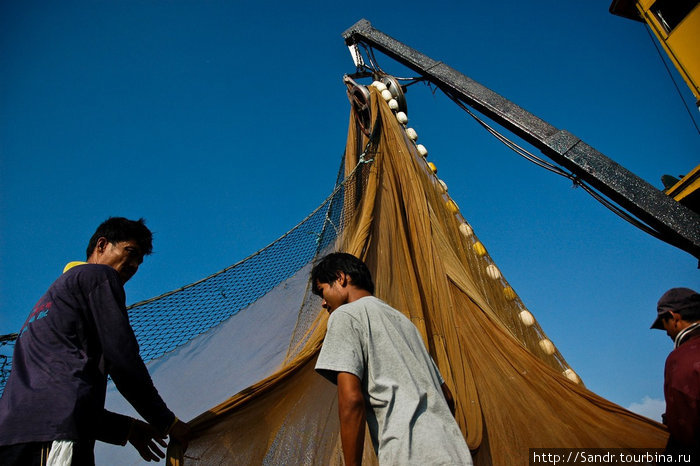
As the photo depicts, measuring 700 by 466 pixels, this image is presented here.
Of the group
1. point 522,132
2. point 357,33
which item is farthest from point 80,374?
point 357,33

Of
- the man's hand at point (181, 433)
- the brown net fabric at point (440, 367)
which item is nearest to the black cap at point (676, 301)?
the brown net fabric at point (440, 367)

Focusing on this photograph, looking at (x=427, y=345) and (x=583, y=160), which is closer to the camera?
(x=427, y=345)

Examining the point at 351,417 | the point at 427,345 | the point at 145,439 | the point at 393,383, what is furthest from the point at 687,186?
the point at 145,439

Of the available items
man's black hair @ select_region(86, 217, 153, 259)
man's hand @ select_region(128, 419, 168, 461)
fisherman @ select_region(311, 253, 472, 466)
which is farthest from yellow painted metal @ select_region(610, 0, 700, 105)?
man's hand @ select_region(128, 419, 168, 461)

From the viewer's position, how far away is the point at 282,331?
258cm

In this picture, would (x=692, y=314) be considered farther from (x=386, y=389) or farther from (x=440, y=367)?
(x=386, y=389)

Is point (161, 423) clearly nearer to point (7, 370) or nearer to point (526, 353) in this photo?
point (7, 370)

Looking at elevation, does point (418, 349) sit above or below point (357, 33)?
below

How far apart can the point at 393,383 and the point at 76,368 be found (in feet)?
3.33

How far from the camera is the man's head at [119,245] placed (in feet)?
5.73

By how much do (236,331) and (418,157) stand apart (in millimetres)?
2302

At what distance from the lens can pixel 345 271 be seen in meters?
1.77

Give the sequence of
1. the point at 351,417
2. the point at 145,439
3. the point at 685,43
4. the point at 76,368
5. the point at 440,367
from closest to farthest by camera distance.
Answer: the point at 351,417 → the point at 76,368 → the point at 145,439 → the point at 440,367 → the point at 685,43

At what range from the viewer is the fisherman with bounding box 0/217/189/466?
49.6 inches
